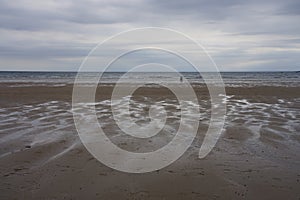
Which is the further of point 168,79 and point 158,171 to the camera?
point 168,79

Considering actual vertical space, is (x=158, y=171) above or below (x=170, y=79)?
above

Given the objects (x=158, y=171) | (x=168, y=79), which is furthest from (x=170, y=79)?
(x=158, y=171)

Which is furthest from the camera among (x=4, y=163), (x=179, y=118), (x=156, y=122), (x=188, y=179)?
(x=179, y=118)

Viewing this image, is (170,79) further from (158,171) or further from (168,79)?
(158,171)

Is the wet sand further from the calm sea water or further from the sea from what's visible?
the calm sea water

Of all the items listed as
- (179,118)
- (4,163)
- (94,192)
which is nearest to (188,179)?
(94,192)

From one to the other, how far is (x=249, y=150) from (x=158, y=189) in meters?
2.88

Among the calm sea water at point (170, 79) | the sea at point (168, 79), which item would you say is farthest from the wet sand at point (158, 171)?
the calm sea water at point (170, 79)

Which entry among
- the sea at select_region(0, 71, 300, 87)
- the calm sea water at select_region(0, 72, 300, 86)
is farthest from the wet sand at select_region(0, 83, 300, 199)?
the calm sea water at select_region(0, 72, 300, 86)

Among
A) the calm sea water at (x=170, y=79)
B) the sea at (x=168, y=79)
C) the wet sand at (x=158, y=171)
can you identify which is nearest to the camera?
the wet sand at (x=158, y=171)

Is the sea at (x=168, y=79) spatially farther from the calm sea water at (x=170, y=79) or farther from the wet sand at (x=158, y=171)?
the wet sand at (x=158, y=171)

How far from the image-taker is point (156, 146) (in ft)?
24.1

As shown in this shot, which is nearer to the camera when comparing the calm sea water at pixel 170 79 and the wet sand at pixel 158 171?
the wet sand at pixel 158 171

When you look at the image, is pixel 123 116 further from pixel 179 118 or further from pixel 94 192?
pixel 94 192
